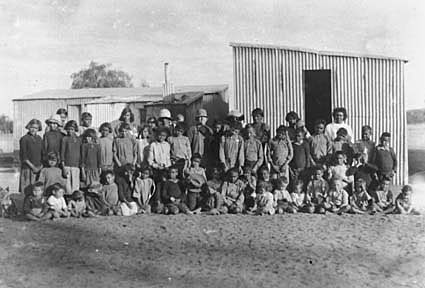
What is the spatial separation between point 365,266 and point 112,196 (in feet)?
12.0

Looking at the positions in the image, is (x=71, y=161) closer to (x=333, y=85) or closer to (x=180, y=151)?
(x=180, y=151)

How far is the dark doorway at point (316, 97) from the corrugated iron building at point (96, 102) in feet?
11.6

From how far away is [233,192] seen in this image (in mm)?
6938

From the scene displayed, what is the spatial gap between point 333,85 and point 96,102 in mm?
8509

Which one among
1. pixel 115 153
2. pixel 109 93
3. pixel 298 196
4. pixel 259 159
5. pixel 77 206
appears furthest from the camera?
pixel 109 93

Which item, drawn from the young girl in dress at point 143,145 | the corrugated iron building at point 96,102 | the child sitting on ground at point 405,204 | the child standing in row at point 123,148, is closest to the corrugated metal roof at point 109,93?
the corrugated iron building at point 96,102

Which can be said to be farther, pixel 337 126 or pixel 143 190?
pixel 337 126

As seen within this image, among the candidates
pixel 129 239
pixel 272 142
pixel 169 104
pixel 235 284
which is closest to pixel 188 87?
pixel 169 104

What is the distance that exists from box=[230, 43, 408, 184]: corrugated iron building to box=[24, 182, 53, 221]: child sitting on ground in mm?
4849

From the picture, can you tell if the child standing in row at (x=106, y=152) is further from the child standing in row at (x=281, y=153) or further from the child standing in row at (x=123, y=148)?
the child standing in row at (x=281, y=153)

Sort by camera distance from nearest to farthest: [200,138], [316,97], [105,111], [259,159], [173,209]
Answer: [173,209], [259,159], [200,138], [316,97], [105,111]

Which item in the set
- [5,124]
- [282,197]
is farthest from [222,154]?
[5,124]

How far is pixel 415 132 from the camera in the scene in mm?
13805

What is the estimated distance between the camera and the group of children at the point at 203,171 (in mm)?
6730
